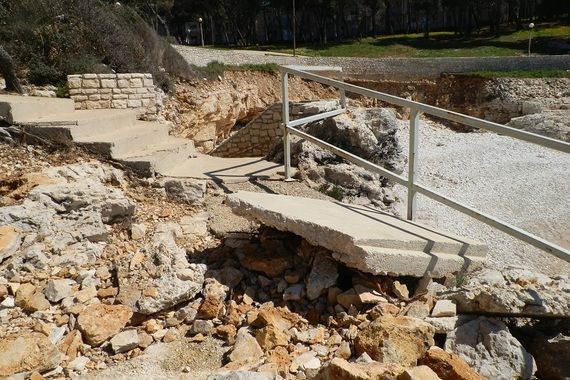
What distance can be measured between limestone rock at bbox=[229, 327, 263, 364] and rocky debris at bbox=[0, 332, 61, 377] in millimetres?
1009

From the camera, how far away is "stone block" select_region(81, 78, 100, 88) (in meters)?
7.41

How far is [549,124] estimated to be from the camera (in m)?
17.6

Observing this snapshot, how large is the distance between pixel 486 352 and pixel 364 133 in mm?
4148

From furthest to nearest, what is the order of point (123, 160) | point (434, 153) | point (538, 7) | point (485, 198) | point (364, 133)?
point (538, 7)
point (434, 153)
point (485, 198)
point (364, 133)
point (123, 160)

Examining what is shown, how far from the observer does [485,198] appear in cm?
938

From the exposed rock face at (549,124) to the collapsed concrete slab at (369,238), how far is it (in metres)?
15.1

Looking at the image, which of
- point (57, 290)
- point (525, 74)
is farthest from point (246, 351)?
point (525, 74)

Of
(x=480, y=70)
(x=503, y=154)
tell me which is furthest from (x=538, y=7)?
(x=503, y=154)

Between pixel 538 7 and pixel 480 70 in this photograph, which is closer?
pixel 480 70

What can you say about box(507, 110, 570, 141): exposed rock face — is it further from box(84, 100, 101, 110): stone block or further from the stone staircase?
box(84, 100, 101, 110): stone block

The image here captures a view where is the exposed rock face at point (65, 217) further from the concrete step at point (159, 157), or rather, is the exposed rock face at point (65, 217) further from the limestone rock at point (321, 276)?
the limestone rock at point (321, 276)

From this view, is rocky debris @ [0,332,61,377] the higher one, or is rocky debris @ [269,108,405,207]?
rocky debris @ [269,108,405,207]

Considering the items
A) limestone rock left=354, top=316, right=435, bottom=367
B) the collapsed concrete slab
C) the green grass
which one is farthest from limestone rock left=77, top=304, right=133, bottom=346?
the green grass

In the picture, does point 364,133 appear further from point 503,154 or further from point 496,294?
point 503,154
